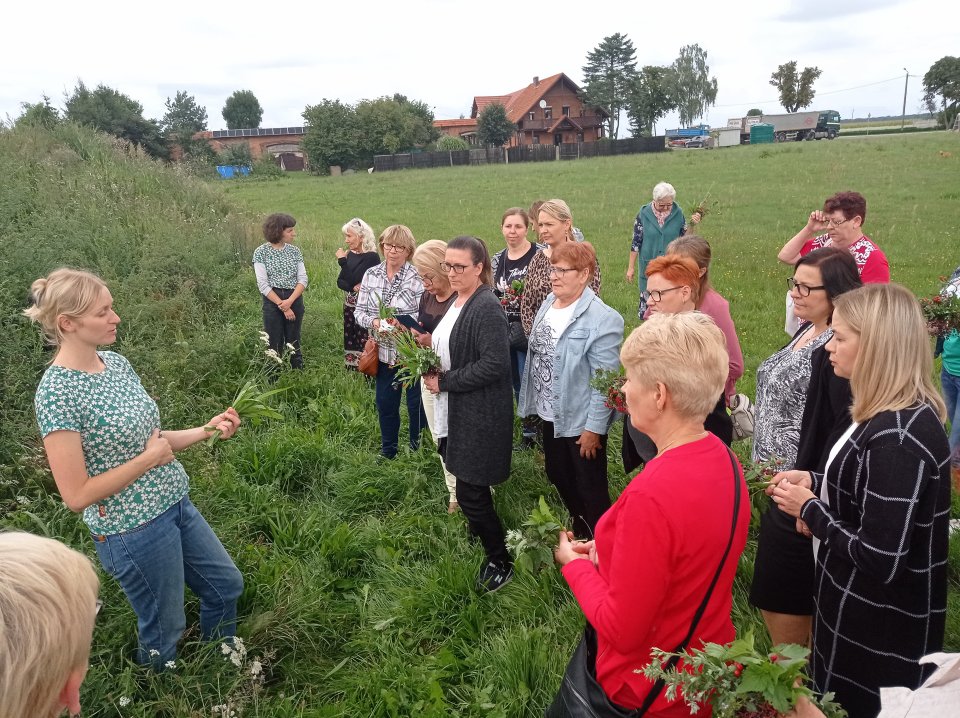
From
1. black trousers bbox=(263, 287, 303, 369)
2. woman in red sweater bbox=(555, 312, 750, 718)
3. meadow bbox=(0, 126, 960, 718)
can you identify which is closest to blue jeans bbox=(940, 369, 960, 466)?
meadow bbox=(0, 126, 960, 718)

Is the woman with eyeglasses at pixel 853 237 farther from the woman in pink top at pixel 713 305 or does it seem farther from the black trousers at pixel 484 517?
the black trousers at pixel 484 517

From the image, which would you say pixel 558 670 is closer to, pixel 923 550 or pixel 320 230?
pixel 923 550

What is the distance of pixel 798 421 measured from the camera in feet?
10.3

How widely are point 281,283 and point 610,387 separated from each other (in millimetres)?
5076

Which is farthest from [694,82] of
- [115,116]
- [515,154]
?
[115,116]

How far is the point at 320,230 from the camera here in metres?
18.3

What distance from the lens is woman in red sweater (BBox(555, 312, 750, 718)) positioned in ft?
6.05

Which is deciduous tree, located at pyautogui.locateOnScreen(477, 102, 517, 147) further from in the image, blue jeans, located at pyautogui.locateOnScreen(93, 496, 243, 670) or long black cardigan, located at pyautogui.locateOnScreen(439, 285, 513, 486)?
blue jeans, located at pyautogui.locateOnScreen(93, 496, 243, 670)

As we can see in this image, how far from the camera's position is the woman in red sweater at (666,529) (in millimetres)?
1843

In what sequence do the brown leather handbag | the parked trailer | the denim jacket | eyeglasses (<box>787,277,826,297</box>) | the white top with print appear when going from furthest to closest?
the parked trailer
the brown leather handbag
the denim jacket
eyeglasses (<box>787,277,826,297</box>)
the white top with print

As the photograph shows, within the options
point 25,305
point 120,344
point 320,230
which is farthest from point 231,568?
point 320,230

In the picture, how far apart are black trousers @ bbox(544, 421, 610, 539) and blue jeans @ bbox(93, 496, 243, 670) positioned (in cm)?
203

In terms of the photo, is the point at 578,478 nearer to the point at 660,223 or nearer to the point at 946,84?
the point at 660,223

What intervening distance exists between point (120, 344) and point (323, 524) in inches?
141
